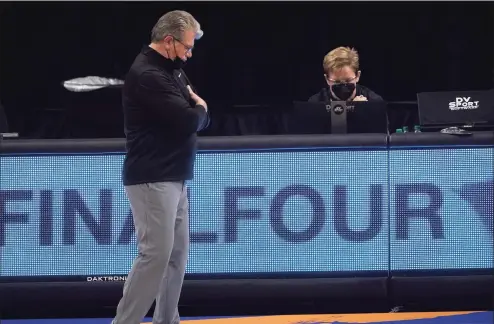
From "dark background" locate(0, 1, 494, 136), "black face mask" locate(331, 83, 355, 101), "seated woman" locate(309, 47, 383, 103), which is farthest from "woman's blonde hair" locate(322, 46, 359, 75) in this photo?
"dark background" locate(0, 1, 494, 136)

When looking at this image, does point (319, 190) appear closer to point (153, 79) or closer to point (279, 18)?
point (153, 79)

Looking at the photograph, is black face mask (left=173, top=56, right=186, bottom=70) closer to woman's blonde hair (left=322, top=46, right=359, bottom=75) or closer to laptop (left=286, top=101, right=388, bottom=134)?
laptop (left=286, top=101, right=388, bottom=134)

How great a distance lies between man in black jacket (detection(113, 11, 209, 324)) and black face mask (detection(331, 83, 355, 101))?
1699mm

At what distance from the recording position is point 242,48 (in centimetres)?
1066

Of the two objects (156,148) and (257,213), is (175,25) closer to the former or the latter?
(156,148)

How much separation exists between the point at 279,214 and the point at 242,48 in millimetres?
5045

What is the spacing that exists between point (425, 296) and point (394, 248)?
365mm

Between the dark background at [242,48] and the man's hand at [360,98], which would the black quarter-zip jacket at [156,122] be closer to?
the man's hand at [360,98]

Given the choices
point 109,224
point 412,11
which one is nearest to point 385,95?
point 412,11

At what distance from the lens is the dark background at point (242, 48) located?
10477 millimetres

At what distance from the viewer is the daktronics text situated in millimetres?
5875

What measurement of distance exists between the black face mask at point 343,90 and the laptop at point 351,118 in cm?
24

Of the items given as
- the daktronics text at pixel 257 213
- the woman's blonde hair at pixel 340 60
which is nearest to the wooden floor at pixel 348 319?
the daktronics text at pixel 257 213

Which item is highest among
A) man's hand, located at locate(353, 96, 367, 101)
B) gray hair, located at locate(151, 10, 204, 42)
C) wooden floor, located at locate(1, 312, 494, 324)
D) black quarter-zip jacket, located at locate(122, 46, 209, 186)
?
gray hair, located at locate(151, 10, 204, 42)
